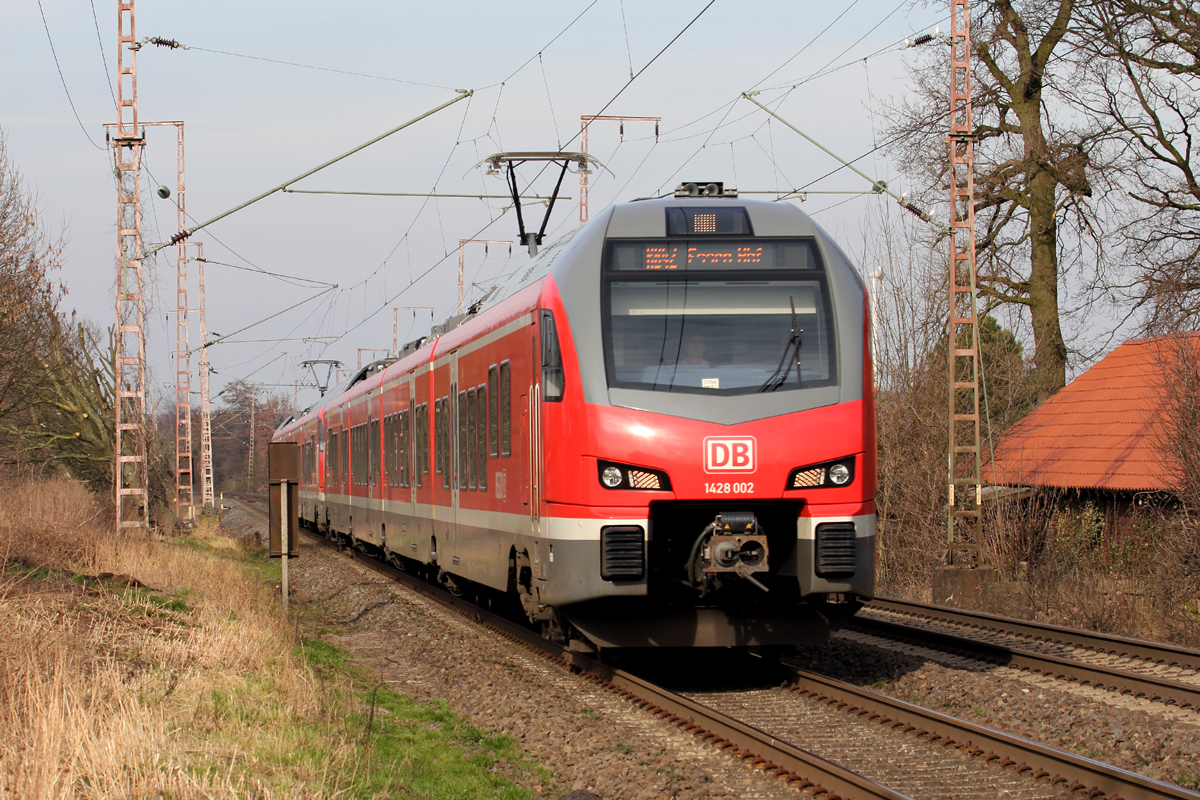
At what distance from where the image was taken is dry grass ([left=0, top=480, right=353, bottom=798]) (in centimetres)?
582

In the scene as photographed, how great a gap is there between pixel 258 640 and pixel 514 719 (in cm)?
279

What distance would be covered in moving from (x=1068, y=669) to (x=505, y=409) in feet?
17.0

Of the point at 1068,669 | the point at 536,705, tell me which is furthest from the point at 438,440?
the point at 1068,669

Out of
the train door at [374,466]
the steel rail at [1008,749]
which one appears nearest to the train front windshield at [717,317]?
the steel rail at [1008,749]

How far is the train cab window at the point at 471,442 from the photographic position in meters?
12.9

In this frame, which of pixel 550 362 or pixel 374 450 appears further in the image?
pixel 374 450

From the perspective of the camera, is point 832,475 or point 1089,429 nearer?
point 832,475

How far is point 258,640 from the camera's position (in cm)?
1048

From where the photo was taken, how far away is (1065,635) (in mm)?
12086

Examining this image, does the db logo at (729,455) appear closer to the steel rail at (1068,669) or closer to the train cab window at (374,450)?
the steel rail at (1068,669)

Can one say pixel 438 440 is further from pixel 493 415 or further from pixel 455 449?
pixel 493 415

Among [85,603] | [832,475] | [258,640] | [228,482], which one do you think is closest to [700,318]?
[832,475]

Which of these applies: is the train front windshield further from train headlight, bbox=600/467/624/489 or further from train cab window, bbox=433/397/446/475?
train cab window, bbox=433/397/446/475

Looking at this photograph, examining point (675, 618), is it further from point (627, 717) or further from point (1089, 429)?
point (1089, 429)
